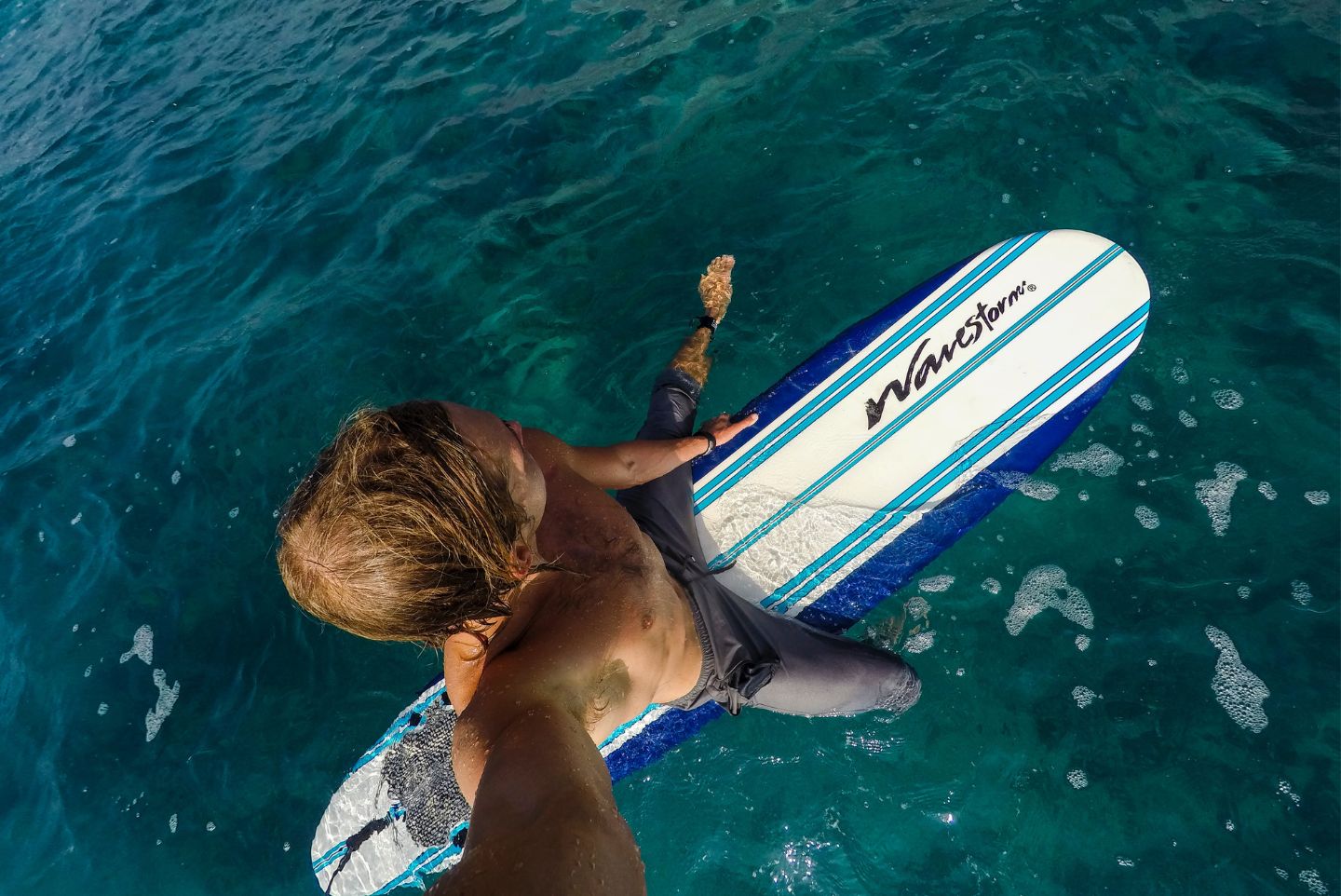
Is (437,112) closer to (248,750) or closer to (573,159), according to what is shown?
(573,159)

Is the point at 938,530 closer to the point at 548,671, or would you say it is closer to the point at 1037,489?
the point at 1037,489

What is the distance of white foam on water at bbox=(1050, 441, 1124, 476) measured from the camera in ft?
13.2

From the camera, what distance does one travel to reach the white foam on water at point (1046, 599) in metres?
3.76

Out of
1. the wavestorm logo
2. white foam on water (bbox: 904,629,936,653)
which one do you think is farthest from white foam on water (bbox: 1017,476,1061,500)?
white foam on water (bbox: 904,629,936,653)

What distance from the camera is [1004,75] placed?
213 inches

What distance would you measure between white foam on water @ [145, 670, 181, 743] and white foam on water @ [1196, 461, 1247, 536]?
5.68 meters

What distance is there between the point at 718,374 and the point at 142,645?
389 centimetres

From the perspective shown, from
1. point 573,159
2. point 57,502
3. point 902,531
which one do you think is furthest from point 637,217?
point 57,502

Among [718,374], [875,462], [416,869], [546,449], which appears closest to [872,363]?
[875,462]

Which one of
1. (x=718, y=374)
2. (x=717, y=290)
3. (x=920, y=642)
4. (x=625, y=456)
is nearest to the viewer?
(x=625, y=456)

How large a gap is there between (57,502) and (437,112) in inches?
167

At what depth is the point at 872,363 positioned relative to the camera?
167 inches

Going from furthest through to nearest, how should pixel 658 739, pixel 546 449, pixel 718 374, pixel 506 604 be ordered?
pixel 718 374 < pixel 658 739 < pixel 546 449 < pixel 506 604

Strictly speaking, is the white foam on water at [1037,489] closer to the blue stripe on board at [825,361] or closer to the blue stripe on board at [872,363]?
the blue stripe on board at [872,363]
